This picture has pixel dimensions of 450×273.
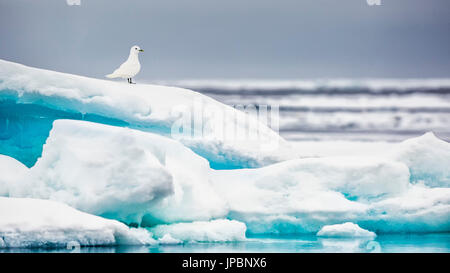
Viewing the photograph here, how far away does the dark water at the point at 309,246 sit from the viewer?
6.57 m

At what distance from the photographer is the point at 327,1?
312 inches

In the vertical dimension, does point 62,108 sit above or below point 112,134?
above

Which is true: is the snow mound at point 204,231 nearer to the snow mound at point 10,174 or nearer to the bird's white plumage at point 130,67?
the snow mound at point 10,174

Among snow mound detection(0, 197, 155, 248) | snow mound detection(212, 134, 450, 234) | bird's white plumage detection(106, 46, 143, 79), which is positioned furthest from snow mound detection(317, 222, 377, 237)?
bird's white plumage detection(106, 46, 143, 79)

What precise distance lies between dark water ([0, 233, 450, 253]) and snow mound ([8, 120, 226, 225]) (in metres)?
0.45

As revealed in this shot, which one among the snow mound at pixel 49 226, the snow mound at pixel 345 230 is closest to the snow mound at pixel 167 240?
the snow mound at pixel 49 226

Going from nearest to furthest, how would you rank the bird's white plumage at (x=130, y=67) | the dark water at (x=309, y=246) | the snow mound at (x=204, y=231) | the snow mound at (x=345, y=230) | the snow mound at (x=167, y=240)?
the dark water at (x=309, y=246), the snow mound at (x=167, y=240), the snow mound at (x=204, y=231), the snow mound at (x=345, y=230), the bird's white plumage at (x=130, y=67)

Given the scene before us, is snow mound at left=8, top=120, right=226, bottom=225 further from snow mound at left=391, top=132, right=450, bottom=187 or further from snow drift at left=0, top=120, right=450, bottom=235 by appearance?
snow mound at left=391, top=132, right=450, bottom=187

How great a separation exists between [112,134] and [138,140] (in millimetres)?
453

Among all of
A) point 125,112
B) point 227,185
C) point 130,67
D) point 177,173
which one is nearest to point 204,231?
point 177,173

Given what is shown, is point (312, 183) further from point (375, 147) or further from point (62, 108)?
point (62, 108)

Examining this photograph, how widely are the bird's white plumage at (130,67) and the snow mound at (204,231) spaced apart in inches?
75.9

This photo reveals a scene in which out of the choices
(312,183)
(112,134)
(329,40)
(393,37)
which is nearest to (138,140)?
(112,134)

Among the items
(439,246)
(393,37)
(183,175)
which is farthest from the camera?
(393,37)
